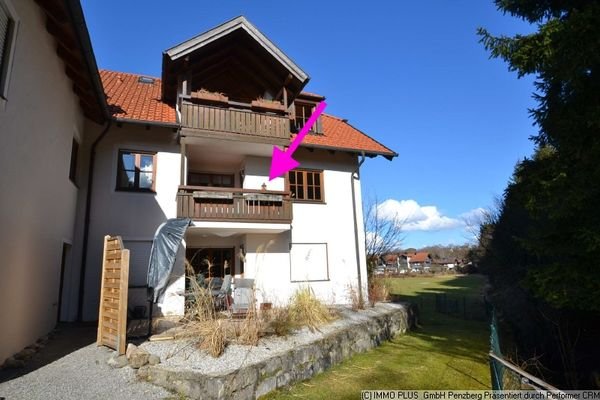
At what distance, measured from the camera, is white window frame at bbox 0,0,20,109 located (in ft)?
18.8

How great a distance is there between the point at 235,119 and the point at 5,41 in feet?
24.0

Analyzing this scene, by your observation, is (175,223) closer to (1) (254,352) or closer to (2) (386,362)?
(1) (254,352)

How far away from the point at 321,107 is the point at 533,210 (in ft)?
36.0

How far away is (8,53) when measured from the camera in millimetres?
5957

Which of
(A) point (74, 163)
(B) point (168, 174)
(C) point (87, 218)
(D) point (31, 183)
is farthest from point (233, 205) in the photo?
(D) point (31, 183)

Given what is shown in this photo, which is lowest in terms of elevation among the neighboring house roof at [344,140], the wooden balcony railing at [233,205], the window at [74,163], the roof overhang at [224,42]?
the wooden balcony railing at [233,205]

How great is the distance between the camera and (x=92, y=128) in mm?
11961

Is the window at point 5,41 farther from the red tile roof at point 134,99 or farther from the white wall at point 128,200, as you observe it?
the white wall at point 128,200

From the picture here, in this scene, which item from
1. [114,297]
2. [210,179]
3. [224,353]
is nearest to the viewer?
[224,353]

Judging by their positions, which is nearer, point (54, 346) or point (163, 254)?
point (54, 346)

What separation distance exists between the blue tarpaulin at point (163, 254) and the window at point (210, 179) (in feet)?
14.8

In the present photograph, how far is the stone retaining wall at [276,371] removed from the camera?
575cm

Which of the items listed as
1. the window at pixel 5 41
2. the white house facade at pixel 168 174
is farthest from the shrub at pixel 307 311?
the window at pixel 5 41

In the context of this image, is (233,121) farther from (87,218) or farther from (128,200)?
(87,218)
